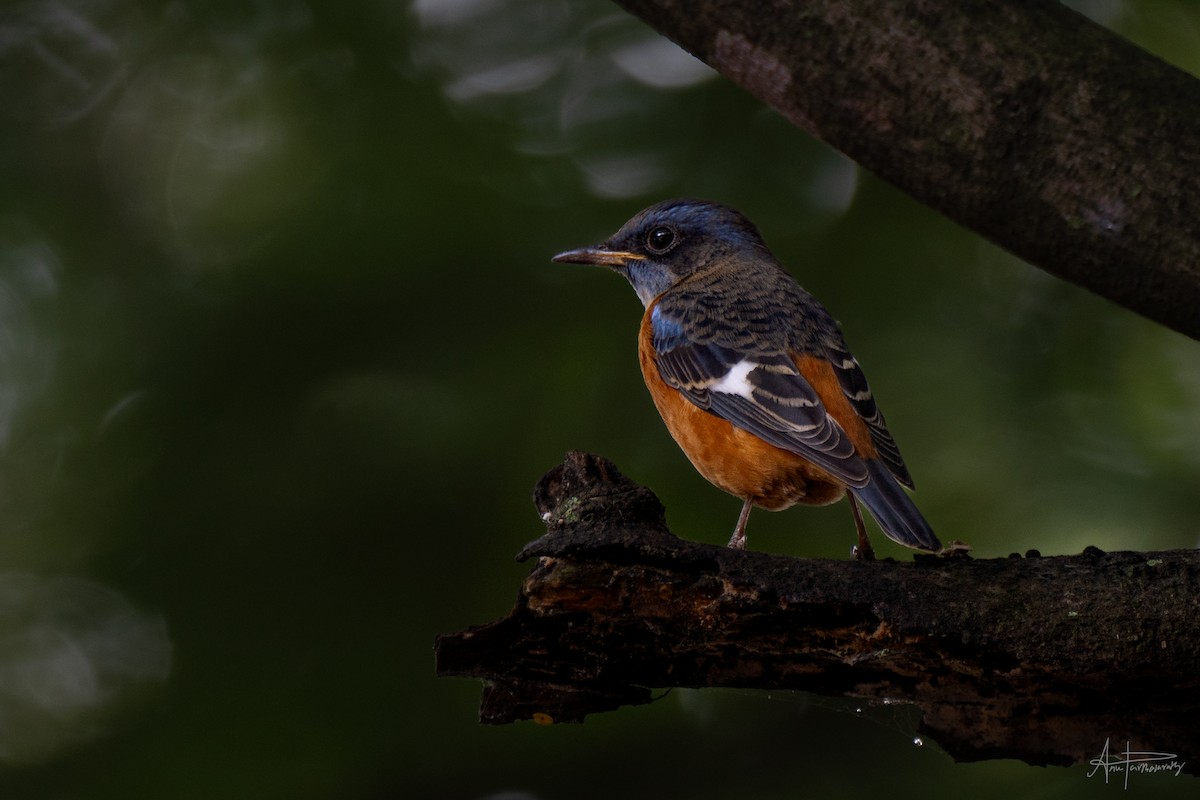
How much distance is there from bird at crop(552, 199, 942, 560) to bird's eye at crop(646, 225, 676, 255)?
0.05 ft

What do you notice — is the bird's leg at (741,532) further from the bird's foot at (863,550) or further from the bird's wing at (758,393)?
the bird's foot at (863,550)

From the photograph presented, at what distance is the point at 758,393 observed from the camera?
480 centimetres

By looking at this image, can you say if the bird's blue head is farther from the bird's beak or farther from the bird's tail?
the bird's tail

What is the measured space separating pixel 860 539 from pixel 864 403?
54 cm

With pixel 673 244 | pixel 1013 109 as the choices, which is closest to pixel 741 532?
pixel 1013 109

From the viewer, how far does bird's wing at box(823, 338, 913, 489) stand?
15.0ft

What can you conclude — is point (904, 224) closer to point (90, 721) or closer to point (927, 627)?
point (927, 627)

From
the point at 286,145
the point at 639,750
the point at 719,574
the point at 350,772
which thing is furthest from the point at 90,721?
the point at 719,574

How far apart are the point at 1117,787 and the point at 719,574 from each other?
2170 mm

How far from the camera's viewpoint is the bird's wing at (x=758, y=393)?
175 inches

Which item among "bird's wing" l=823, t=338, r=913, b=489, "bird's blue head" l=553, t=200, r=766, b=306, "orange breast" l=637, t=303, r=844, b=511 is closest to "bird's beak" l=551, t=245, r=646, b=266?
"bird's blue head" l=553, t=200, r=766, b=306

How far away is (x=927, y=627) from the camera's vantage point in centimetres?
330

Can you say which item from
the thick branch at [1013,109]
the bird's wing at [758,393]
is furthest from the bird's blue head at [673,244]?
the thick branch at [1013,109]

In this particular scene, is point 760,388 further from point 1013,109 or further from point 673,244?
point 1013,109
